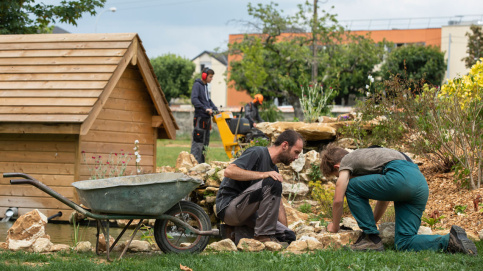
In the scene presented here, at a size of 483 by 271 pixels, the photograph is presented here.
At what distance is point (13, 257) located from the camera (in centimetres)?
495

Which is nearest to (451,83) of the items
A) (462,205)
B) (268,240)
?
(462,205)

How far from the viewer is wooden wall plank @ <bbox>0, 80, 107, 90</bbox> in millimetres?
8398

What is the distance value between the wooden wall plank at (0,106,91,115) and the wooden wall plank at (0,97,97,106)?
0.23 feet

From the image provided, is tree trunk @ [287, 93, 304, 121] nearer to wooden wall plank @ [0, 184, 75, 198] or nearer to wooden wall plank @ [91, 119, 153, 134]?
wooden wall plank @ [91, 119, 153, 134]

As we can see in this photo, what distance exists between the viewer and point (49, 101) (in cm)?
829

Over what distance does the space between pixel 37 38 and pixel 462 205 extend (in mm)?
6958

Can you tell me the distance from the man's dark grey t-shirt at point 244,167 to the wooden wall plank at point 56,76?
329cm

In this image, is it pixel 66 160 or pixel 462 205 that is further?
Result: pixel 66 160

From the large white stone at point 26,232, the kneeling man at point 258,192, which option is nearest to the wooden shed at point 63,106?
the large white stone at point 26,232

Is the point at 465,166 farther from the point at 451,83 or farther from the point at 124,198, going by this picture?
the point at 124,198

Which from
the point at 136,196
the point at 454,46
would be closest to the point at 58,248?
the point at 136,196

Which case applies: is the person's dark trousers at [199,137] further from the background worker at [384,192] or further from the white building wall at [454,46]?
the white building wall at [454,46]

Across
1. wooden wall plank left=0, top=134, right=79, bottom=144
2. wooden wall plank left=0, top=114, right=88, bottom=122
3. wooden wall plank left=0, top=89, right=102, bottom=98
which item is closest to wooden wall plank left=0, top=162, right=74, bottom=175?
wooden wall plank left=0, top=134, right=79, bottom=144

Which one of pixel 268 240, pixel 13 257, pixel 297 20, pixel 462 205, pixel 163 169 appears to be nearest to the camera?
pixel 13 257
